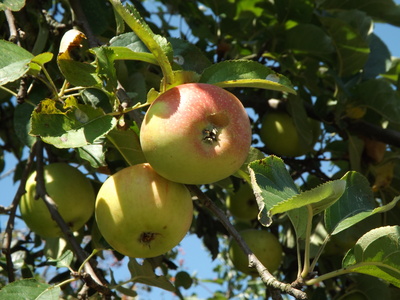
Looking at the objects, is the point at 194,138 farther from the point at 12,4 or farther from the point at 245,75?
the point at 12,4

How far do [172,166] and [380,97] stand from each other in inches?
52.6

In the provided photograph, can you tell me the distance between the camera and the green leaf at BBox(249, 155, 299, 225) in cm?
101

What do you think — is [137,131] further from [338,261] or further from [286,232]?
[286,232]

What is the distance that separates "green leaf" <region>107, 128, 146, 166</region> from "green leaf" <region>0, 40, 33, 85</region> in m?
0.27

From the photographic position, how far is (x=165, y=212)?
1.17 m

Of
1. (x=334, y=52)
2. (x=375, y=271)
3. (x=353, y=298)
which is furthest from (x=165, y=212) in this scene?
(x=334, y=52)

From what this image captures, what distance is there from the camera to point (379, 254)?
1.12 meters

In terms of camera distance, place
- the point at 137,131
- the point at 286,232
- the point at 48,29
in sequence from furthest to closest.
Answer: the point at 286,232 < the point at 48,29 < the point at 137,131

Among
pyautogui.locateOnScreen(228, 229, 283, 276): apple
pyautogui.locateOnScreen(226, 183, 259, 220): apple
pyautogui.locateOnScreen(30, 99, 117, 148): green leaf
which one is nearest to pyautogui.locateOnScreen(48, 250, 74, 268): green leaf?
pyautogui.locateOnScreen(30, 99, 117, 148): green leaf

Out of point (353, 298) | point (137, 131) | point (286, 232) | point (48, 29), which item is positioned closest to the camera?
point (137, 131)

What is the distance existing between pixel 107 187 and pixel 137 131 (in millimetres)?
213

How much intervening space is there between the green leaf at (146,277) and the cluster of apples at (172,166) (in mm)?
363

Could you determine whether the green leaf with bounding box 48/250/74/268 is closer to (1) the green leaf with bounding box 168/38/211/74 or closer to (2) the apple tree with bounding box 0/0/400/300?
(2) the apple tree with bounding box 0/0/400/300

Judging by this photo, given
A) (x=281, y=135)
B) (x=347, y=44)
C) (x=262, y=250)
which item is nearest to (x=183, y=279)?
(x=262, y=250)
